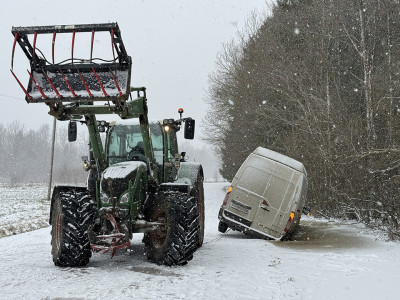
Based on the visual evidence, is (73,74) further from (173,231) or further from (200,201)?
(200,201)

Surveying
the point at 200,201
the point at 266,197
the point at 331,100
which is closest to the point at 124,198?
the point at 200,201

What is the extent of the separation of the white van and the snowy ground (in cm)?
147

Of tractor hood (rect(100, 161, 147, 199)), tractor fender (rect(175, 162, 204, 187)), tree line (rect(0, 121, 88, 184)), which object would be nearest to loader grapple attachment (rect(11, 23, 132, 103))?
tractor hood (rect(100, 161, 147, 199))

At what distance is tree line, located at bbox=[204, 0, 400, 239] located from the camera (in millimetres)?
13758

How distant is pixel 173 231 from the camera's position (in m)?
7.29

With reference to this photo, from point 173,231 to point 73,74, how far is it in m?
2.75

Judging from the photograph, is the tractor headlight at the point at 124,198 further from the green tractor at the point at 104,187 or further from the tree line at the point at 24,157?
the tree line at the point at 24,157

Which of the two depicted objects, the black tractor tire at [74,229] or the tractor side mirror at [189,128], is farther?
the tractor side mirror at [189,128]

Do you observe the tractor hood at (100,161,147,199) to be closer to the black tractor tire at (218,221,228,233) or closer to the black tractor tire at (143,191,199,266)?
the black tractor tire at (143,191,199,266)

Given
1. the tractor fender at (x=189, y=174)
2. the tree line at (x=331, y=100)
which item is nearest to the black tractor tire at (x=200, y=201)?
the tractor fender at (x=189, y=174)

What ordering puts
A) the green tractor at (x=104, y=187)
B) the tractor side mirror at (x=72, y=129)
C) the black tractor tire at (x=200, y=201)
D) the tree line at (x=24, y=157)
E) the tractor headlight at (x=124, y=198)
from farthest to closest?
the tree line at (x=24, y=157) < the black tractor tire at (x=200, y=201) < the tractor side mirror at (x=72, y=129) < the tractor headlight at (x=124, y=198) < the green tractor at (x=104, y=187)

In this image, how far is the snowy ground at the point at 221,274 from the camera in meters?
5.83

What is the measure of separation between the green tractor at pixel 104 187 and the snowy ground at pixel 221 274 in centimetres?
42

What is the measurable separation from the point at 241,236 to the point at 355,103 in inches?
442
